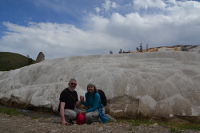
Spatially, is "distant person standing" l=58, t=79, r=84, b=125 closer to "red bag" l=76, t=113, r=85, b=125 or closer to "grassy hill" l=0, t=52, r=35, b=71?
"red bag" l=76, t=113, r=85, b=125

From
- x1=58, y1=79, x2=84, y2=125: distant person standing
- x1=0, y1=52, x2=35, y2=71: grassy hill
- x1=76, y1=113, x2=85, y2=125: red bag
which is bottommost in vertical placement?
x1=76, y1=113, x2=85, y2=125: red bag

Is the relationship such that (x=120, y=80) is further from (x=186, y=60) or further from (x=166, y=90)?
(x=186, y=60)

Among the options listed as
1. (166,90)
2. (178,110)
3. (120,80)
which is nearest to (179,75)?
(166,90)

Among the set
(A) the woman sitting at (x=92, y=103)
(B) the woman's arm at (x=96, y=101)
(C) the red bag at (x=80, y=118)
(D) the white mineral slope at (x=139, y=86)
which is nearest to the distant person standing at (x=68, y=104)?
(C) the red bag at (x=80, y=118)

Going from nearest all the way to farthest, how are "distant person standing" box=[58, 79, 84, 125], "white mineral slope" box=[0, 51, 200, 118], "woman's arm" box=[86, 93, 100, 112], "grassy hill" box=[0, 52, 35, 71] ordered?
"woman's arm" box=[86, 93, 100, 112] → "distant person standing" box=[58, 79, 84, 125] → "white mineral slope" box=[0, 51, 200, 118] → "grassy hill" box=[0, 52, 35, 71]

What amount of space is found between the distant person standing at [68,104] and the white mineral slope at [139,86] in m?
6.36

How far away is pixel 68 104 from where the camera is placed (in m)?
7.75

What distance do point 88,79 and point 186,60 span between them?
1098cm

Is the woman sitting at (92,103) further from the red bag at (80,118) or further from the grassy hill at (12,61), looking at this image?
the grassy hill at (12,61)

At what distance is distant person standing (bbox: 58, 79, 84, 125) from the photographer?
7414mm

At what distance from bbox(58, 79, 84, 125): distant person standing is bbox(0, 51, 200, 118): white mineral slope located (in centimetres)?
636

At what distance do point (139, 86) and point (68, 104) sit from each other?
8685mm

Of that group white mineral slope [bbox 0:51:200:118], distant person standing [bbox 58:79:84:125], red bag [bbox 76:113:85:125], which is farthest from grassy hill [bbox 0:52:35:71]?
red bag [bbox 76:113:85:125]

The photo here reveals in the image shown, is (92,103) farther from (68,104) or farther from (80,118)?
(68,104)
